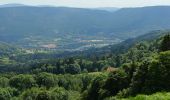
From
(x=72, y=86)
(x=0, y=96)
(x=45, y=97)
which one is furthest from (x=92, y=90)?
(x=72, y=86)

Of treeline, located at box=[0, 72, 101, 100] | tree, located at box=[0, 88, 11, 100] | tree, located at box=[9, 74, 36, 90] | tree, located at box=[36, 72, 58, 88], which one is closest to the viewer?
tree, located at box=[0, 88, 11, 100]

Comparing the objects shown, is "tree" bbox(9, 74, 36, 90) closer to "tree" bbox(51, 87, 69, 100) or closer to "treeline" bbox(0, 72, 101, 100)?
"treeline" bbox(0, 72, 101, 100)

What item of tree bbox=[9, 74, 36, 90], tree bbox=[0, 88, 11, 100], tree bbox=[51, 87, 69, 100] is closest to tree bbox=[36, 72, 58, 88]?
tree bbox=[9, 74, 36, 90]

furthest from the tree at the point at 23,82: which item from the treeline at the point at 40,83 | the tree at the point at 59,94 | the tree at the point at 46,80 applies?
the tree at the point at 59,94

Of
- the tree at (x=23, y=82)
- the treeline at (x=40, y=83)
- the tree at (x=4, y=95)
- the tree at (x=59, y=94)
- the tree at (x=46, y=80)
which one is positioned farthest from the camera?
the tree at (x=23, y=82)

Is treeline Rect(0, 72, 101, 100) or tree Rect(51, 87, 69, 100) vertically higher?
tree Rect(51, 87, 69, 100)

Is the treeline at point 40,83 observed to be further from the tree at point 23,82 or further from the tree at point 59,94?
the tree at point 59,94

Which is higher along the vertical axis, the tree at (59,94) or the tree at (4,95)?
the tree at (59,94)

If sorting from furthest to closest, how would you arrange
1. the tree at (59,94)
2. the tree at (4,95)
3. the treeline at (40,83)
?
the treeline at (40,83) < the tree at (4,95) < the tree at (59,94)

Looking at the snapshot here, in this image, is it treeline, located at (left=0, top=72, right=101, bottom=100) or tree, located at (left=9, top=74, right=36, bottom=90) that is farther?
tree, located at (left=9, top=74, right=36, bottom=90)

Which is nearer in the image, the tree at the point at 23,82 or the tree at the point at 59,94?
the tree at the point at 59,94

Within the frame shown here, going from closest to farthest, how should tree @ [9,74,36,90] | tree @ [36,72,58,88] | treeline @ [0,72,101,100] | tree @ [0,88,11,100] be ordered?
1. tree @ [0,88,11,100]
2. treeline @ [0,72,101,100]
3. tree @ [36,72,58,88]
4. tree @ [9,74,36,90]

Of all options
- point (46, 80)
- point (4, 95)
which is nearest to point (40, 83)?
point (46, 80)

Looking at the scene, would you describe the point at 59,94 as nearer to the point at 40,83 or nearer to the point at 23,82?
the point at 40,83
